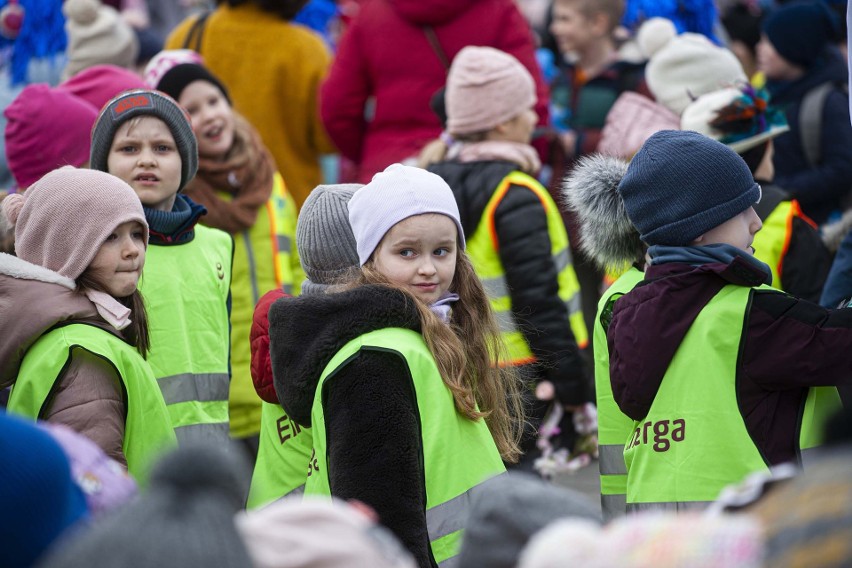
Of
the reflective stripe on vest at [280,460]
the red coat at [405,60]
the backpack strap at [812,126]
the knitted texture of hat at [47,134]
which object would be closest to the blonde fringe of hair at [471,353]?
the reflective stripe on vest at [280,460]

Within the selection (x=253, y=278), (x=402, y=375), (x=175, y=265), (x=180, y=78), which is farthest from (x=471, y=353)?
(x=180, y=78)

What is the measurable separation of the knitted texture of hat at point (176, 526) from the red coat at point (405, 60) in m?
5.08

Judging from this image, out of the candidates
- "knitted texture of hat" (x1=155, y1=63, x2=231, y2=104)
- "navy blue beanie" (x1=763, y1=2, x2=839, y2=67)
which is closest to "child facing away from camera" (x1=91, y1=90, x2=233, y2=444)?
"knitted texture of hat" (x1=155, y1=63, x2=231, y2=104)

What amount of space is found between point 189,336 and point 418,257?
119 centimetres

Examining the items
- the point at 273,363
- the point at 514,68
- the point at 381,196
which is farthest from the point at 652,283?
the point at 514,68

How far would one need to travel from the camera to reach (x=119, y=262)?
3852mm

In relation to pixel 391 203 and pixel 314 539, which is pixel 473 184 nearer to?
pixel 391 203

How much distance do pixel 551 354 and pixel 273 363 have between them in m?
2.08

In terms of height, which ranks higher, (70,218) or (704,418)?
(70,218)

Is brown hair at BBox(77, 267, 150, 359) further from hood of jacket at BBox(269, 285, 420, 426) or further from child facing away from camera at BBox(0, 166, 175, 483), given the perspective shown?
hood of jacket at BBox(269, 285, 420, 426)

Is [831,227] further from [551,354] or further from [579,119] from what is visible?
[579,119]

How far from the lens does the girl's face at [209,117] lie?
18.2 ft

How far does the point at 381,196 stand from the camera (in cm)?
367

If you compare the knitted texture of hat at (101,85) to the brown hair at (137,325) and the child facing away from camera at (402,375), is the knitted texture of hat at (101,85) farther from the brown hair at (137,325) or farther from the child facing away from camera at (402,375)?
the child facing away from camera at (402,375)
